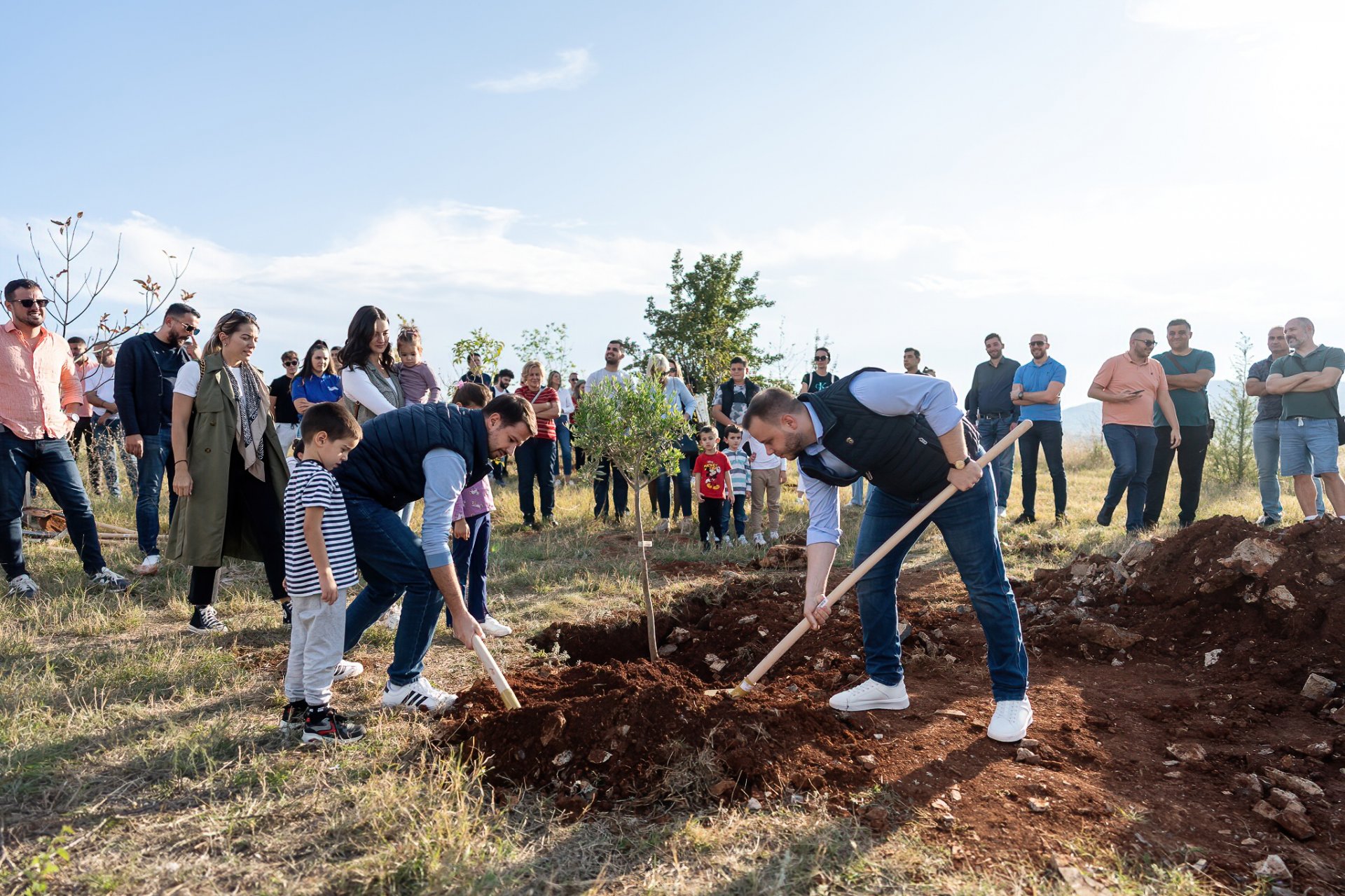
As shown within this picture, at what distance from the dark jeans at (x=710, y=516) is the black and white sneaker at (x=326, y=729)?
548 centimetres

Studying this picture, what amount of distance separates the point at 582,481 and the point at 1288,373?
9.60 metres

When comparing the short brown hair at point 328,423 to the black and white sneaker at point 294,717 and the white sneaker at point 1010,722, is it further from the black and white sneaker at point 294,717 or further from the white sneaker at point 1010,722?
the white sneaker at point 1010,722

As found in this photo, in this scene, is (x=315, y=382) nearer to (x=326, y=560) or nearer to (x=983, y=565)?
(x=326, y=560)

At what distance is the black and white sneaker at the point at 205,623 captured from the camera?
5.25 meters

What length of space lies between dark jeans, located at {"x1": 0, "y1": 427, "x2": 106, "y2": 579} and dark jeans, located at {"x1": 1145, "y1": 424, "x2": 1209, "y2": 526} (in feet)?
31.3

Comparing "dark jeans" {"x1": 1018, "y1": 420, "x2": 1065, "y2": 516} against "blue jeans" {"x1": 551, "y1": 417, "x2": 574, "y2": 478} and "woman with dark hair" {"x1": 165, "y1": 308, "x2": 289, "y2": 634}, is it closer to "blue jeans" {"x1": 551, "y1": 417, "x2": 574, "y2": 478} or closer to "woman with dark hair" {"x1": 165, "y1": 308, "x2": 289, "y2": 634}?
"blue jeans" {"x1": 551, "y1": 417, "x2": 574, "y2": 478}

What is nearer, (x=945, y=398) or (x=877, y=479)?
(x=945, y=398)

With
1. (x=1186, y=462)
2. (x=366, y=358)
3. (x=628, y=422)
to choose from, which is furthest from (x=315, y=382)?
(x=1186, y=462)

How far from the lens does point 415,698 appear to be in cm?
400

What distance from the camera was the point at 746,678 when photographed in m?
3.95

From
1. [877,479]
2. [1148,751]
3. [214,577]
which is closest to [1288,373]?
[1148,751]

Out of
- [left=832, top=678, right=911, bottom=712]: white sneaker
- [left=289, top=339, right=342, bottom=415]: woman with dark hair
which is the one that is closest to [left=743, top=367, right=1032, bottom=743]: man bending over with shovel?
[left=832, top=678, right=911, bottom=712]: white sneaker

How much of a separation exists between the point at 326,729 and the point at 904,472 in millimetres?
2763

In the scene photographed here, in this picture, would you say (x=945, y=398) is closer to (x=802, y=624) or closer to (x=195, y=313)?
(x=802, y=624)
